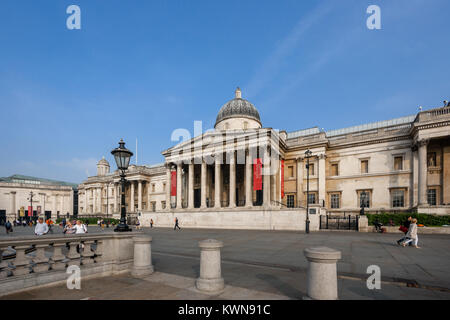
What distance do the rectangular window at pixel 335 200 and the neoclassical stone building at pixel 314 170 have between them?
0.46ft

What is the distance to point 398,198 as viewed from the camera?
31.5 m

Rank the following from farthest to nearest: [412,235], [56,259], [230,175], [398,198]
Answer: [230,175] → [398,198] → [412,235] → [56,259]

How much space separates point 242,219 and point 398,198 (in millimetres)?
21203

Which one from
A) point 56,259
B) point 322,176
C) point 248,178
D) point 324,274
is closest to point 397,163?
point 322,176

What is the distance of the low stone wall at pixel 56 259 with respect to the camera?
217 inches

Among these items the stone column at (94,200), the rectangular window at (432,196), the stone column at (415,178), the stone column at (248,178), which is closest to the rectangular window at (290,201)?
the stone column at (248,178)

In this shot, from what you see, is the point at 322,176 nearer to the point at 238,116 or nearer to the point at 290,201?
the point at 290,201

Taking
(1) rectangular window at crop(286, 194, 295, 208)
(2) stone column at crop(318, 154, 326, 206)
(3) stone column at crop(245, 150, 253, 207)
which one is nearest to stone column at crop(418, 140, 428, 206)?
(2) stone column at crop(318, 154, 326, 206)

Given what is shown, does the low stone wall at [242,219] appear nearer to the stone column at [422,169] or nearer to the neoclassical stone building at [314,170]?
the neoclassical stone building at [314,170]

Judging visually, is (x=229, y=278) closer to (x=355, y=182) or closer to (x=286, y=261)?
(x=286, y=261)

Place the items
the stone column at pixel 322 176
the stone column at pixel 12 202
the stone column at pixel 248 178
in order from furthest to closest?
1. the stone column at pixel 12 202
2. the stone column at pixel 322 176
3. the stone column at pixel 248 178

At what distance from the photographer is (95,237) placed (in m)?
7.20
